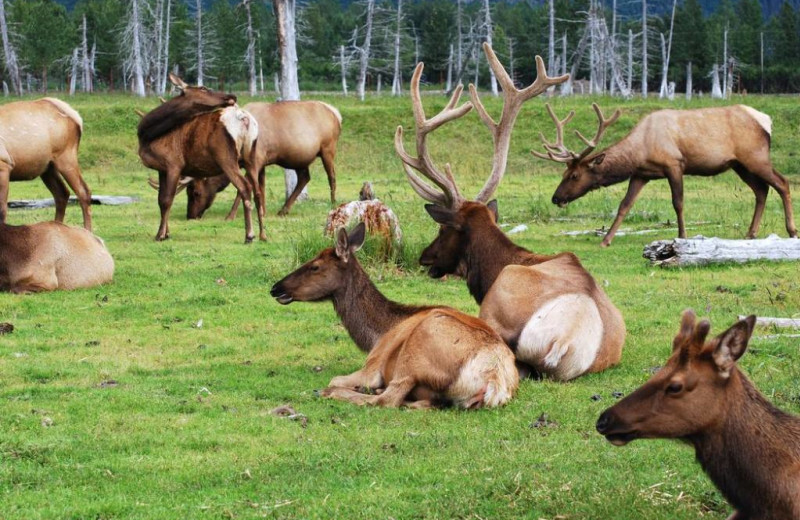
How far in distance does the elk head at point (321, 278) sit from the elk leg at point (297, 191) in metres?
11.0

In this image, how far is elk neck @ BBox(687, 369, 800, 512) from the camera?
498 centimetres

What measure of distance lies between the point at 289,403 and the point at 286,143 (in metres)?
12.5

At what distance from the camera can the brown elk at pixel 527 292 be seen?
8328 millimetres

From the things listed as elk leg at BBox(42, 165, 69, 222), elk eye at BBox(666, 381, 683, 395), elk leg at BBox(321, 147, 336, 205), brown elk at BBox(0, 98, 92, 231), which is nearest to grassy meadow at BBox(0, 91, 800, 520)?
elk eye at BBox(666, 381, 683, 395)

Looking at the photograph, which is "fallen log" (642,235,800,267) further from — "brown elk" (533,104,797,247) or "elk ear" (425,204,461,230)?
"elk ear" (425,204,461,230)

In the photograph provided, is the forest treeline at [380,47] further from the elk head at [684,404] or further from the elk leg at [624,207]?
the elk head at [684,404]

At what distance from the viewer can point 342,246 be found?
355 inches

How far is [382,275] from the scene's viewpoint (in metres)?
13.2

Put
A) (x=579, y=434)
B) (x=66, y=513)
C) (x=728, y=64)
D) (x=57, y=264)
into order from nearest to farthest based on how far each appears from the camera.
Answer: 1. (x=66, y=513)
2. (x=579, y=434)
3. (x=57, y=264)
4. (x=728, y=64)

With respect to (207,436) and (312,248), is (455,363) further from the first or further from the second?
(312,248)

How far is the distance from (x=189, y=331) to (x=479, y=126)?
23.6 m

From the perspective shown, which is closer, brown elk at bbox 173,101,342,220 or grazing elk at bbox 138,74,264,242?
grazing elk at bbox 138,74,264,242

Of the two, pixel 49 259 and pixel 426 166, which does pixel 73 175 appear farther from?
pixel 426 166

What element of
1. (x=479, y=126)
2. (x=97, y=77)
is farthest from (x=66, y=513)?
(x=97, y=77)
